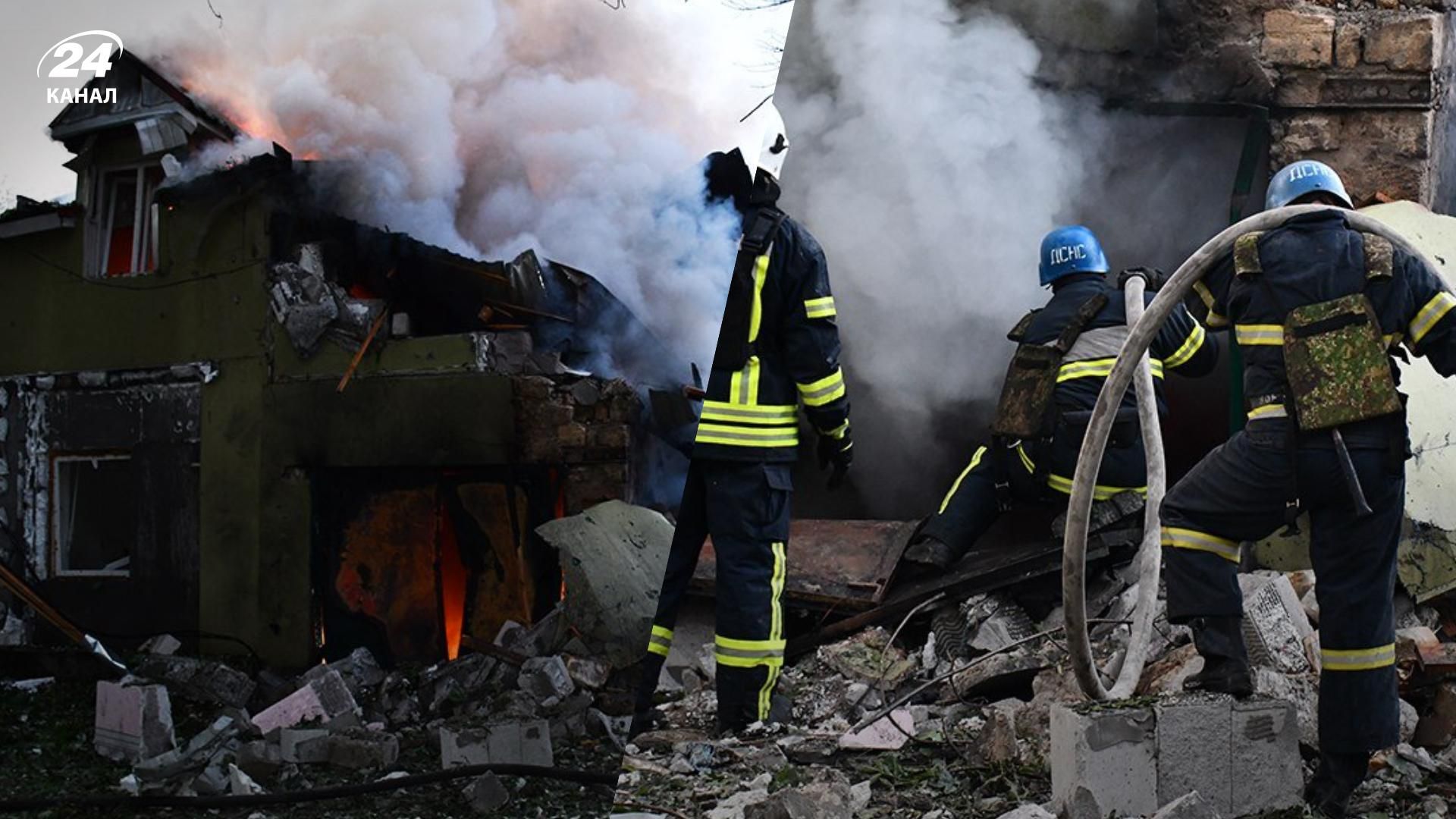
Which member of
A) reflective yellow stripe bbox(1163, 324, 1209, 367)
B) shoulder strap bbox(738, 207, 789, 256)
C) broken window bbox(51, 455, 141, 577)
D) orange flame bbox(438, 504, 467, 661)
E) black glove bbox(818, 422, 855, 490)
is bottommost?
orange flame bbox(438, 504, 467, 661)

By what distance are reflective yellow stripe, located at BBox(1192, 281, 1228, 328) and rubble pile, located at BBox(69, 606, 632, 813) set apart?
3138 millimetres

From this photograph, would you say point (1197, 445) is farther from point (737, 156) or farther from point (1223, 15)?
point (737, 156)

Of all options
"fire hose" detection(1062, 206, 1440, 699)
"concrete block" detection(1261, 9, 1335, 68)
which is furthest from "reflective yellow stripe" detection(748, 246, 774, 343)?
"concrete block" detection(1261, 9, 1335, 68)

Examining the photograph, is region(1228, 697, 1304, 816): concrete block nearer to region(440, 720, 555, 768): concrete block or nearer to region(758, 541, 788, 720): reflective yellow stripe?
region(758, 541, 788, 720): reflective yellow stripe

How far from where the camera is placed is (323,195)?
2.96 feet

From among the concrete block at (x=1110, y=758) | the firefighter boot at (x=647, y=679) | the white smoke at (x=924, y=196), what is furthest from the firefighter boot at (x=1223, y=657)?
the firefighter boot at (x=647, y=679)

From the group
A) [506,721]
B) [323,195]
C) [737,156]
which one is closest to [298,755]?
[506,721]

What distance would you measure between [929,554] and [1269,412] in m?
1.51

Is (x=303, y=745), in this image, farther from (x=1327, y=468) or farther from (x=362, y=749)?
(x=1327, y=468)

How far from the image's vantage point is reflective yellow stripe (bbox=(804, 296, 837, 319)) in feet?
9.85

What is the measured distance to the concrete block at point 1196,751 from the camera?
2988mm

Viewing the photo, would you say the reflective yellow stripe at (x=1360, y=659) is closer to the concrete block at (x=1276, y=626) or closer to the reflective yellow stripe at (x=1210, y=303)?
the concrete block at (x=1276, y=626)

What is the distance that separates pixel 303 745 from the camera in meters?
0.89

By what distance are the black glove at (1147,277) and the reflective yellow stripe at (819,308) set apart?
1571mm
